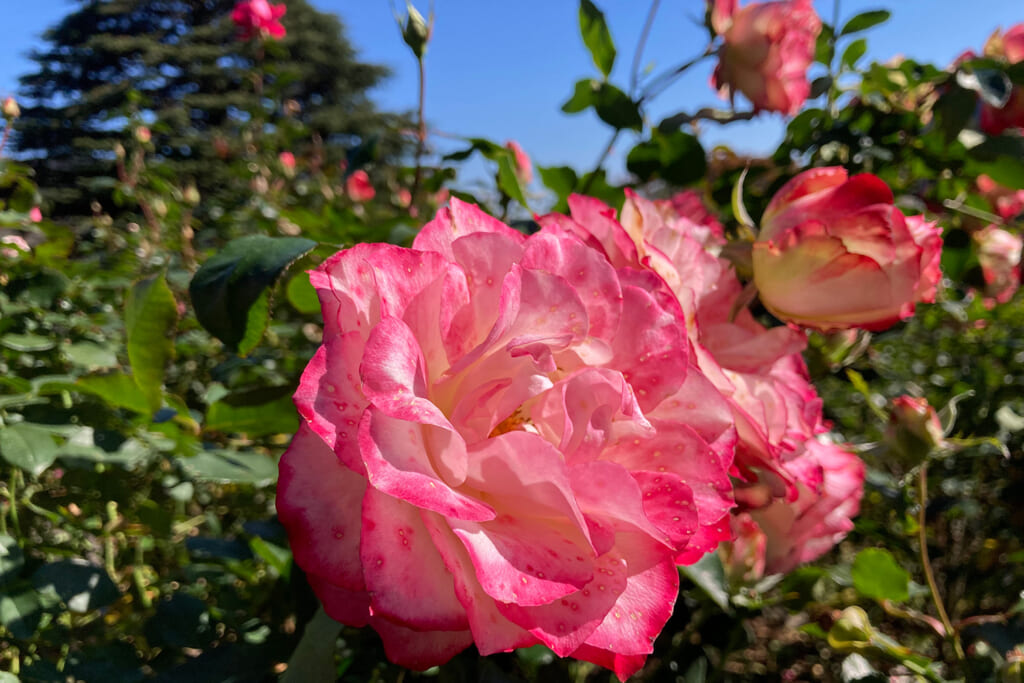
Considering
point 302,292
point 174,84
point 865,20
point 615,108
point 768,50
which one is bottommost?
point 174,84

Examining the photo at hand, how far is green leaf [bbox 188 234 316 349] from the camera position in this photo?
14.4 inches

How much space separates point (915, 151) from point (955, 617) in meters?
1.01

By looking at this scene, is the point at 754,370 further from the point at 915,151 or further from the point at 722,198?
the point at 915,151

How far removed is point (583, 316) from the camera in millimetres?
317

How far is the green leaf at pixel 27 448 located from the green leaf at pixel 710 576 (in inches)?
19.0

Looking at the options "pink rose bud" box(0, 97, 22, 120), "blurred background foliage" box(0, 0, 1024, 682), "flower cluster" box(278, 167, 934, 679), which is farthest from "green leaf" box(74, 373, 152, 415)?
"pink rose bud" box(0, 97, 22, 120)

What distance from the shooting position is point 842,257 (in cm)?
42

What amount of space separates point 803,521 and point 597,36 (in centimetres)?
54

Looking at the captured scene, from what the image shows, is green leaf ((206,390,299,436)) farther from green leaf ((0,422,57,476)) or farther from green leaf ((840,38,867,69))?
green leaf ((840,38,867,69))

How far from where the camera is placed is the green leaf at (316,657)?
35 centimetres

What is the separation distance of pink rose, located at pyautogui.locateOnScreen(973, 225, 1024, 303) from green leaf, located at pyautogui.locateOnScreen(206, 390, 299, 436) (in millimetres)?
1011

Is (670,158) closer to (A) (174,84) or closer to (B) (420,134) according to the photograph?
(B) (420,134)

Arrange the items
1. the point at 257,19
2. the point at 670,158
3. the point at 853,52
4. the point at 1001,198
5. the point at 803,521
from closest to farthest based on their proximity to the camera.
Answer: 1. the point at 803,521
2. the point at 670,158
3. the point at 853,52
4. the point at 1001,198
5. the point at 257,19

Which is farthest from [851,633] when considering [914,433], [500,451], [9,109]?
[9,109]
